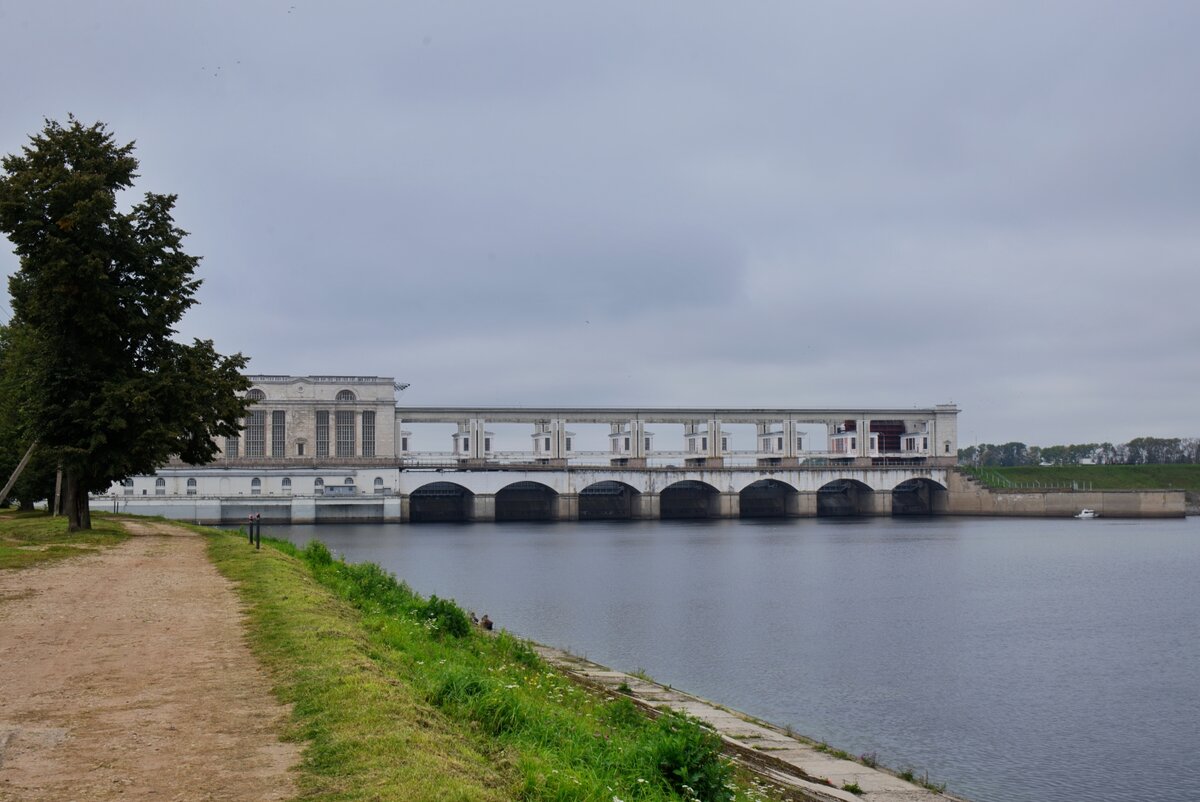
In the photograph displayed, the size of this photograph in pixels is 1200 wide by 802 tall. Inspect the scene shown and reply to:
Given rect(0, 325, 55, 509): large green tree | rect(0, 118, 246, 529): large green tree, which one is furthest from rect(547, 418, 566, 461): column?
rect(0, 118, 246, 529): large green tree

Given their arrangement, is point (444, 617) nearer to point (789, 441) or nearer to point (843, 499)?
point (789, 441)

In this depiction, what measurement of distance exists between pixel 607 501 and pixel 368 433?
25584 millimetres

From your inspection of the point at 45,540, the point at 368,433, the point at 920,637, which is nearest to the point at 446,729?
the point at 920,637

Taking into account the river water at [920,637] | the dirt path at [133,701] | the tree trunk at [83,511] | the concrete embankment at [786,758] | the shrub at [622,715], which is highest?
the tree trunk at [83,511]

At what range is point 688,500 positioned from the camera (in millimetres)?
114562

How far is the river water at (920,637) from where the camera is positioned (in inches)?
698

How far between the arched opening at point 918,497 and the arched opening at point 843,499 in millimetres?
3459

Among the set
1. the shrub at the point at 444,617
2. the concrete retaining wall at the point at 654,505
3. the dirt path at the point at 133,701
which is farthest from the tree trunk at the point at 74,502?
the concrete retaining wall at the point at 654,505

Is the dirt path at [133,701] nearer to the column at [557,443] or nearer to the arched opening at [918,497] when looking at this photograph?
the column at [557,443]

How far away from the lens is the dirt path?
761cm

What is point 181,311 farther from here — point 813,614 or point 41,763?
point 41,763

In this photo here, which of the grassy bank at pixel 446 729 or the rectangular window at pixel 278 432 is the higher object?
the rectangular window at pixel 278 432

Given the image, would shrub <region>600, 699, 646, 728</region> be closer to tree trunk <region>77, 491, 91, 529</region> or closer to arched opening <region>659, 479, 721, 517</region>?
tree trunk <region>77, 491, 91, 529</region>

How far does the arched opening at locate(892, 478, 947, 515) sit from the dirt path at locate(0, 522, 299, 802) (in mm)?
105544
